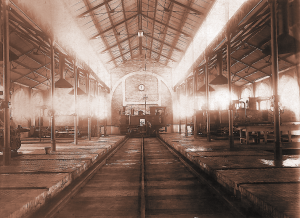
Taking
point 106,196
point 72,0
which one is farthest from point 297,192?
point 72,0

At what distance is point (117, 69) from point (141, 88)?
10.4 ft

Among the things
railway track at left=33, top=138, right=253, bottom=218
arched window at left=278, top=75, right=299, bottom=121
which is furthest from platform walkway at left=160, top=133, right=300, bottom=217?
arched window at left=278, top=75, right=299, bottom=121

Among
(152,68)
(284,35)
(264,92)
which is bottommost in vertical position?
(284,35)

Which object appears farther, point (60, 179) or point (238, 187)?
point (60, 179)

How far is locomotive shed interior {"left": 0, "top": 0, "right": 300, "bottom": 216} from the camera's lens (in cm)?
605

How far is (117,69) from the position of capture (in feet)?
80.2

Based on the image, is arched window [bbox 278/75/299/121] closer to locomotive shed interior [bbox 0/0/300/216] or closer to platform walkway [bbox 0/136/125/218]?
locomotive shed interior [bbox 0/0/300/216]

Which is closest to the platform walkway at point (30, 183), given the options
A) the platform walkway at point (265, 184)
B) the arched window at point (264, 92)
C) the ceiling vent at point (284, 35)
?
the platform walkway at point (265, 184)

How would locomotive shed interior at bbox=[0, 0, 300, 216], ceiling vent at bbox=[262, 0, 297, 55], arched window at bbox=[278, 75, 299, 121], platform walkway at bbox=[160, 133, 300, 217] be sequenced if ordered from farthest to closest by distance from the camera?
1. arched window at bbox=[278, 75, 299, 121]
2. locomotive shed interior at bbox=[0, 0, 300, 216]
3. ceiling vent at bbox=[262, 0, 297, 55]
4. platform walkway at bbox=[160, 133, 300, 217]

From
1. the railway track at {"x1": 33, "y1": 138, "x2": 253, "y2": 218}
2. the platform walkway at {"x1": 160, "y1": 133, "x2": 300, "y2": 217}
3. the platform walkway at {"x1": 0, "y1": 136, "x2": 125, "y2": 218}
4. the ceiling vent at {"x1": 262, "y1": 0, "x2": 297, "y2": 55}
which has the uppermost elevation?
the ceiling vent at {"x1": 262, "y1": 0, "x2": 297, "y2": 55}

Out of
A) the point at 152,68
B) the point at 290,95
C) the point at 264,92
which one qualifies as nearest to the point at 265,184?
the point at 290,95

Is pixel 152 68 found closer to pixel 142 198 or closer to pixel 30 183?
pixel 142 198

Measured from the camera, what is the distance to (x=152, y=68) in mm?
24641

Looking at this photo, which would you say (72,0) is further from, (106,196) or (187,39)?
(106,196)
